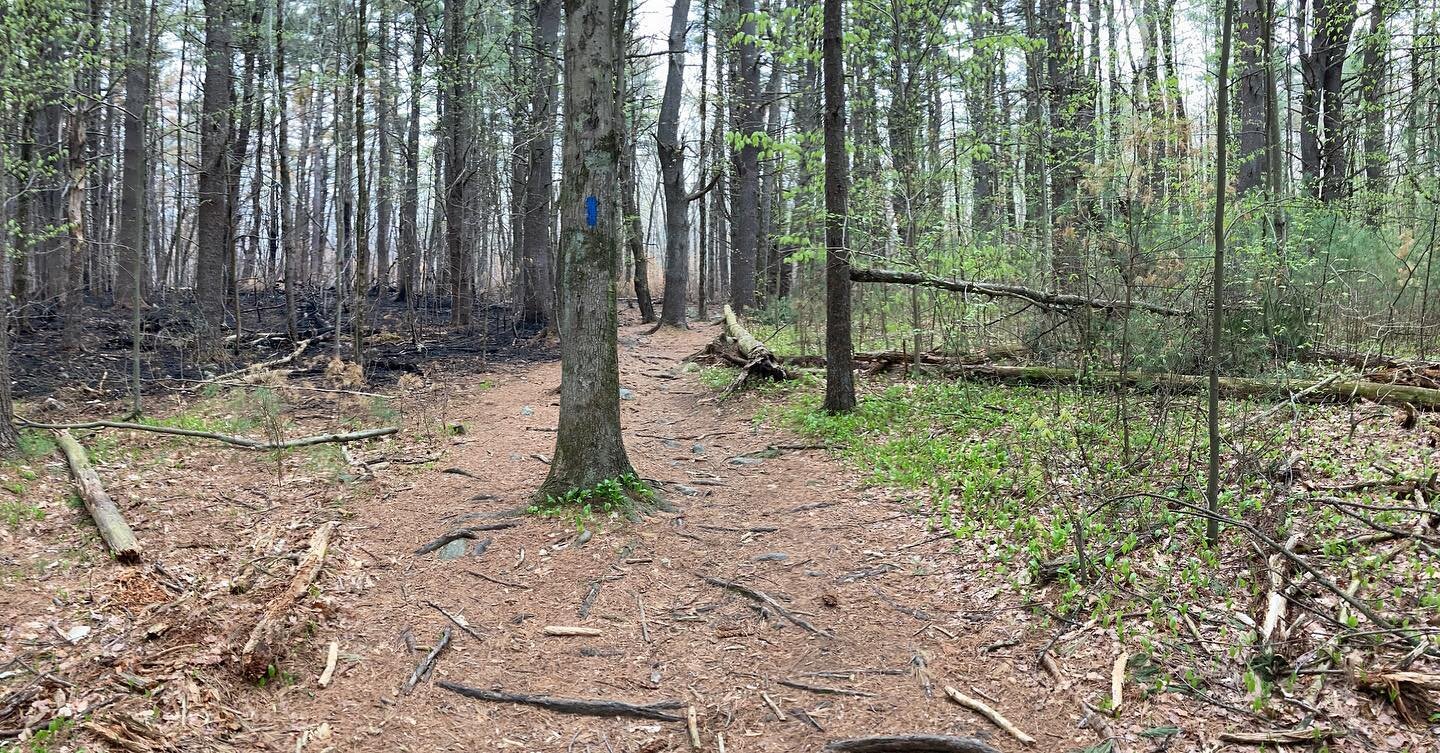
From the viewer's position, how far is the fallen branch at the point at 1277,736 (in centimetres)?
287

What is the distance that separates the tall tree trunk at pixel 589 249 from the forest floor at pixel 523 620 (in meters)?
0.62

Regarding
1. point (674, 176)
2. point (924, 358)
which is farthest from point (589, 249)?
point (674, 176)

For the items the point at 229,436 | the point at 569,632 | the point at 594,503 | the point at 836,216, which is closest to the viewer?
the point at 569,632

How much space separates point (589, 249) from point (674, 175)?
525 inches

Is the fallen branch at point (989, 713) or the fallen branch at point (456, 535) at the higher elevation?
the fallen branch at point (456, 535)

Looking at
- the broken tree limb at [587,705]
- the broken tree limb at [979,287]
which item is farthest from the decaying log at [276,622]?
the broken tree limb at [979,287]

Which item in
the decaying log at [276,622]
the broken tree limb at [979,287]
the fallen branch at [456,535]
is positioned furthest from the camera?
the broken tree limb at [979,287]

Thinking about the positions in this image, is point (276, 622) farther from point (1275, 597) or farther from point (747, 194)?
point (747, 194)

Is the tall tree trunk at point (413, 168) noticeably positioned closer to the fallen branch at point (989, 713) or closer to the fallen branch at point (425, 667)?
the fallen branch at point (425, 667)

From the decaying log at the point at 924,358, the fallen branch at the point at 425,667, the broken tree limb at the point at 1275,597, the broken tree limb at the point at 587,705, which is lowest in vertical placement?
the broken tree limb at the point at 587,705

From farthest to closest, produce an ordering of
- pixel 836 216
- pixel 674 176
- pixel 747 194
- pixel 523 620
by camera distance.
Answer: pixel 747 194 < pixel 674 176 < pixel 836 216 < pixel 523 620

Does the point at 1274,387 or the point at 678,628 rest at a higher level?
the point at 1274,387

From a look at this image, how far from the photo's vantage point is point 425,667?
13.7ft

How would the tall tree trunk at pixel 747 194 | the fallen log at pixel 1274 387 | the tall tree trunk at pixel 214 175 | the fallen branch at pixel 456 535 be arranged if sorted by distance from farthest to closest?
the tall tree trunk at pixel 747 194, the tall tree trunk at pixel 214 175, the fallen log at pixel 1274 387, the fallen branch at pixel 456 535
